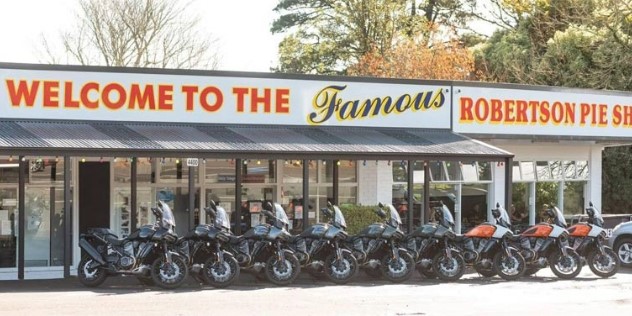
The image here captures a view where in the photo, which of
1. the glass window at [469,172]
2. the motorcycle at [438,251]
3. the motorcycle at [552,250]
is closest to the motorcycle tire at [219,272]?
the motorcycle at [438,251]

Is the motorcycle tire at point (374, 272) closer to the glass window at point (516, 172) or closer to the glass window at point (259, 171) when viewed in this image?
the glass window at point (259, 171)

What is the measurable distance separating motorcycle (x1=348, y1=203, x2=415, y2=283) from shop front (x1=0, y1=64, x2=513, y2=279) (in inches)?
83.1

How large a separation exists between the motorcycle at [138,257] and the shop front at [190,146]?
0.86 meters

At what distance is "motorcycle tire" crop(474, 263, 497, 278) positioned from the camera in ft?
56.7

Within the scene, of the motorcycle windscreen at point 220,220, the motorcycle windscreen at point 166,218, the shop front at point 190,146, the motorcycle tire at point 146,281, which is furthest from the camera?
the shop front at point 190,146

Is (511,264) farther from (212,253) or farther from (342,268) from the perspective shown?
(212,253)

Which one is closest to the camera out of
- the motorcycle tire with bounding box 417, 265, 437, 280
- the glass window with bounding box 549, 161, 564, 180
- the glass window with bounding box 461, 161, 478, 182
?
the motorcycle tire with bounding box 417, 265, 437, 280

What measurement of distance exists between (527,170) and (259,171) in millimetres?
7588

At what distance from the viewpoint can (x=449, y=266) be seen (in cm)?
1684

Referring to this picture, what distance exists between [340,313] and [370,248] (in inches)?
181

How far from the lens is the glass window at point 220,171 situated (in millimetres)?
20703

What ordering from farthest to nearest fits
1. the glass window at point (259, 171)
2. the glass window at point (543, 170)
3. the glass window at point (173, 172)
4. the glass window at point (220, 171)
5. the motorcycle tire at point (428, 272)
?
the glass window at point (543, 170), the glass window at point (259, 171), the glass window at point (220, 171), the glass window at point (173, 172), the motorcycle tire at point (428, 272)

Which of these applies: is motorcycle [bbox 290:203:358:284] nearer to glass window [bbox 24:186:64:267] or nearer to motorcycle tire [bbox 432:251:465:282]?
motorcycle tire [bbox 432:251:465:282]

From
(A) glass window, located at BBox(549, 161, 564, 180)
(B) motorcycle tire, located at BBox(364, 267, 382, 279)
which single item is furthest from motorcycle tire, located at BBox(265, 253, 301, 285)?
(A) glass window, located at BBox(549, 161, 564, 180)
